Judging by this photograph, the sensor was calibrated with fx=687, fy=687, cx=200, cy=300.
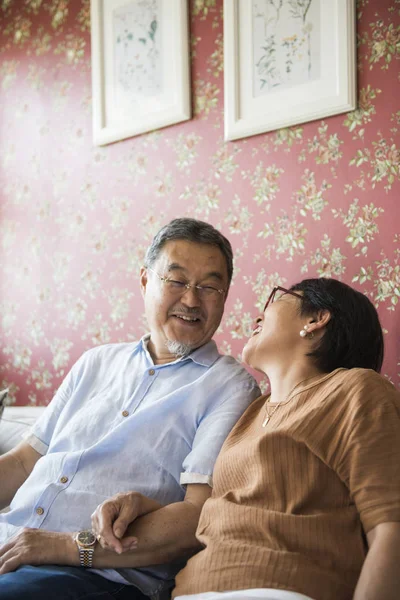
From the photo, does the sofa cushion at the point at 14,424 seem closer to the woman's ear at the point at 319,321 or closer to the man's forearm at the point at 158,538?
the man's forearm at the point at 158,538

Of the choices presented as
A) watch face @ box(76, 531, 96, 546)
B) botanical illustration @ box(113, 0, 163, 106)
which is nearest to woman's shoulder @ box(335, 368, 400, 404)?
watch face @ box(76, 531, 96, 546)

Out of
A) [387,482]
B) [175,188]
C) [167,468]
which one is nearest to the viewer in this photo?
[387,482]

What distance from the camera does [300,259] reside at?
84.3 inches

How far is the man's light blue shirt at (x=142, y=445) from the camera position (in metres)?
1.60

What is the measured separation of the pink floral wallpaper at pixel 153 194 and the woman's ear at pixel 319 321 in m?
0.50

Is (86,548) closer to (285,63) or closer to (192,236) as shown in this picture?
(192,236)

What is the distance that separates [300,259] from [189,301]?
0.50 metres

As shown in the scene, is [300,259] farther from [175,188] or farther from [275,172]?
[175,188]

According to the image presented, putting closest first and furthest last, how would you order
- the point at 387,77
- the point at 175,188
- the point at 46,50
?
1. the point at 387,77
2. the point at 175,188
3. the point at 46,50

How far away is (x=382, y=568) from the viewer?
44.5 inches

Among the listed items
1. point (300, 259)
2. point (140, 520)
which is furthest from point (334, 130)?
point (140, 520)

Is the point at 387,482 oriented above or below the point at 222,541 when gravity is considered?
above

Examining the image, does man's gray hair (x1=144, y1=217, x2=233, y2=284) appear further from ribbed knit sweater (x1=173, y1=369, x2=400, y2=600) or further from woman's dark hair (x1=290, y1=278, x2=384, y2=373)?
ribbed knit sweater (x1=173, y1=369, x2=400, y2=600)

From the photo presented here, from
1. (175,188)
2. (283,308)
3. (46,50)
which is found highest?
(46,50)
